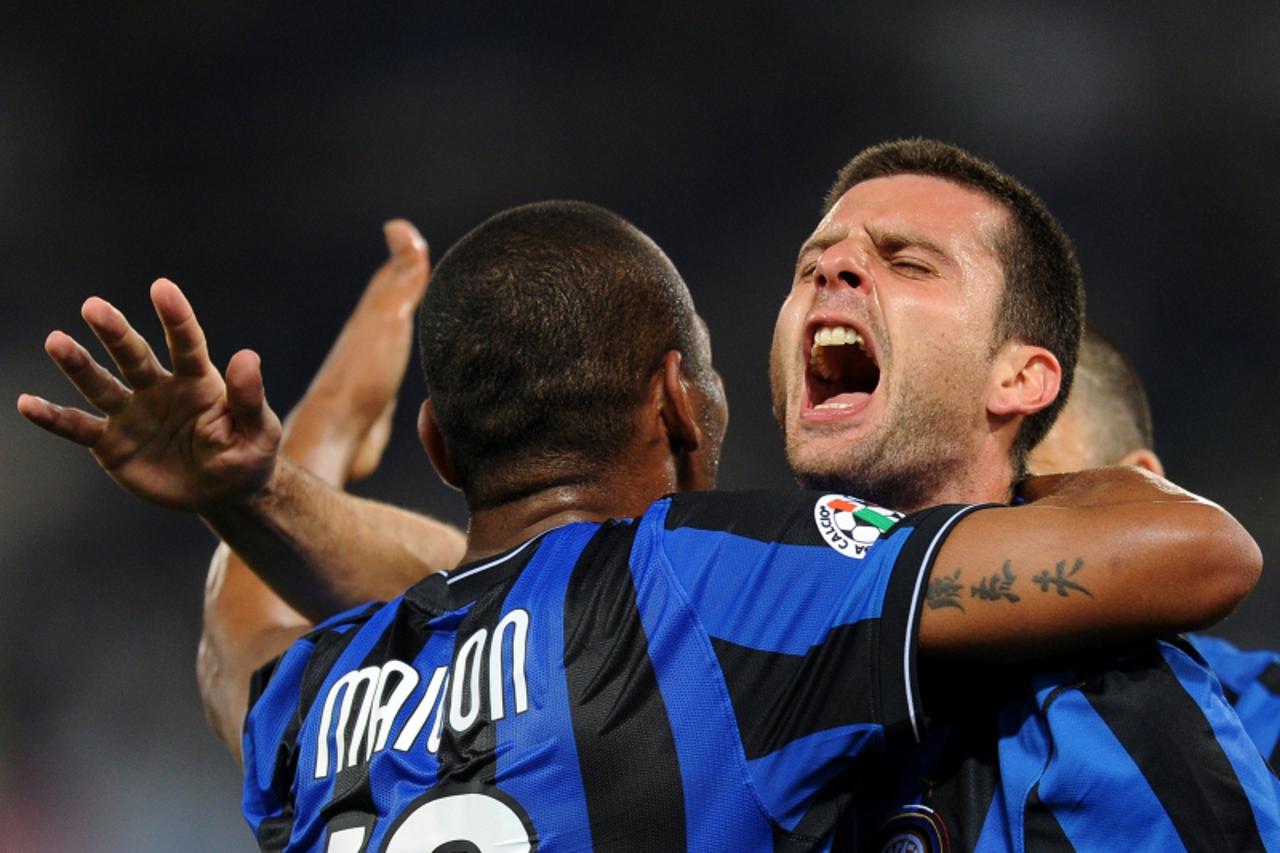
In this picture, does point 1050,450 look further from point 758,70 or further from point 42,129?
point 42,129

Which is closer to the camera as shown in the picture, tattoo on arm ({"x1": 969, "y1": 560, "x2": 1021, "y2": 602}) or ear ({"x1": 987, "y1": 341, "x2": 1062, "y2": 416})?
tattoo on arm ({"x1": 969, "y1": 560, "x2": 1021, "y2": 602})

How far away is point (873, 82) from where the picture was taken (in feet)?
24.1

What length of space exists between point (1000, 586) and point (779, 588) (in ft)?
0.90

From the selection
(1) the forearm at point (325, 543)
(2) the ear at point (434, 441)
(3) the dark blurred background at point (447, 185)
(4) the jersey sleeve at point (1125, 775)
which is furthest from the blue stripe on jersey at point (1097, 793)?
(3) the dark blurred background at point (447, 185)

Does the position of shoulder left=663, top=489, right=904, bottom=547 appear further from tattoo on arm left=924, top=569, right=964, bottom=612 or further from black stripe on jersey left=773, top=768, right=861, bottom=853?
black stripe on jersey left=773, top=768, right=861, bottom=853

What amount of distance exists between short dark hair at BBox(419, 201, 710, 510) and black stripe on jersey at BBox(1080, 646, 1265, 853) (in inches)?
31.1

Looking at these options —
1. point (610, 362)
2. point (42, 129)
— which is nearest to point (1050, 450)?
point (610, 362)

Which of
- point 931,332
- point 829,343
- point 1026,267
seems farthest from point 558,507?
point 1026,267

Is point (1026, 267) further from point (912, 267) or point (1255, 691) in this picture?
point (1255, 691)

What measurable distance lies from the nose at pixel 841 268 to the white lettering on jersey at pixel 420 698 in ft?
2.68

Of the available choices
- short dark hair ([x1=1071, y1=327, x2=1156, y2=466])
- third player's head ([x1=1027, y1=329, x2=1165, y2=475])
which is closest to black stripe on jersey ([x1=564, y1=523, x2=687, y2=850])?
third player's head ([x1=1027, y1=329, x2=1165, y2=475])

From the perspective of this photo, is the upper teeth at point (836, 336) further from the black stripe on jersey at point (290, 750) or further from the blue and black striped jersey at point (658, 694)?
the black stripe on jersey at point (290, 750)

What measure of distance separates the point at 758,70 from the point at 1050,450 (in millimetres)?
4637

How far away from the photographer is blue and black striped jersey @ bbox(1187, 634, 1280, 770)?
3.20m
